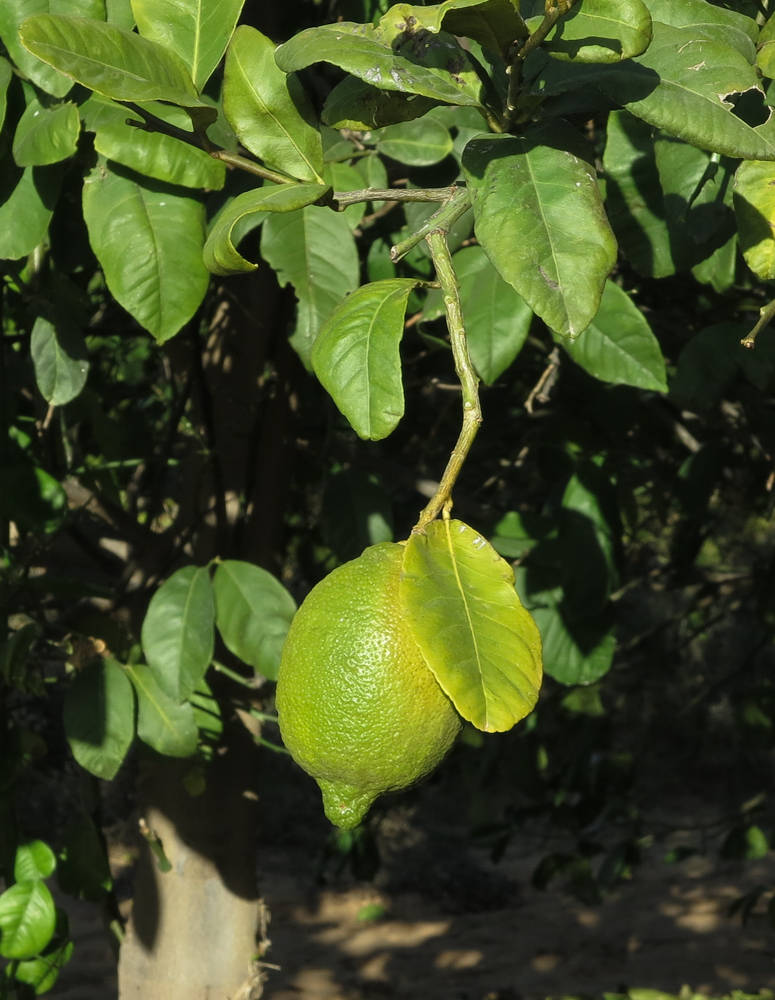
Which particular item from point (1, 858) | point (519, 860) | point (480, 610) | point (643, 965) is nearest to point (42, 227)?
point (480, 610)

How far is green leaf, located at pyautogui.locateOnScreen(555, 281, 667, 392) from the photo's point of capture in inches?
40.7

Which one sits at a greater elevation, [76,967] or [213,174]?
[213,174]

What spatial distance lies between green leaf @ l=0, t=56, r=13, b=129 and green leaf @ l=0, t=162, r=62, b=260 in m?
0.08

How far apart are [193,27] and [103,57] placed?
185 millimetres

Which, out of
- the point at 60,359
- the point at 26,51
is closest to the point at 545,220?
the point at 26,51

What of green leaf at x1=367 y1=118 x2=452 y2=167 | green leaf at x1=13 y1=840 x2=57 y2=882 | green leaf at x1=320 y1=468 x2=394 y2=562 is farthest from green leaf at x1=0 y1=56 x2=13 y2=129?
green leaf at x1=13 y1=840 x2=57 y2=882

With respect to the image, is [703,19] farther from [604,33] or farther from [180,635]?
[180,635]

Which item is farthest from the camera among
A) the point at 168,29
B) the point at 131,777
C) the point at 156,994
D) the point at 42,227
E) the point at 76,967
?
the point at 131,777

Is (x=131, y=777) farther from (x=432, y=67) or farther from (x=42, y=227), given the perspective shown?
(x=432, y=67)

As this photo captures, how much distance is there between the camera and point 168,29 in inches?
31.5

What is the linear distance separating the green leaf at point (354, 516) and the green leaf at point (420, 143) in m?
0.56

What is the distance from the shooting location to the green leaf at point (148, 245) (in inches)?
36.3

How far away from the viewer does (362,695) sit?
641 mm

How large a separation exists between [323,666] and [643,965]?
189 inches
